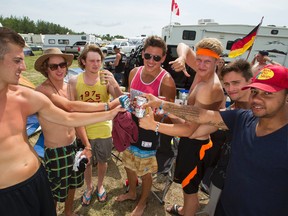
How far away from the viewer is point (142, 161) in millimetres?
3051

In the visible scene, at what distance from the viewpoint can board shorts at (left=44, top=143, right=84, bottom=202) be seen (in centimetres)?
248

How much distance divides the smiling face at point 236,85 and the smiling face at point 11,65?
2.35m

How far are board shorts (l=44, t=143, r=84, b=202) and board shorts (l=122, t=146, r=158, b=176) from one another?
95 centimetres

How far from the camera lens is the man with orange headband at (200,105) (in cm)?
230

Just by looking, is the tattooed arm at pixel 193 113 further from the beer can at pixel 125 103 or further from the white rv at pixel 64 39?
the white rv at pixel 64 39

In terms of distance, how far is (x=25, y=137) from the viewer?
1873 millimetres

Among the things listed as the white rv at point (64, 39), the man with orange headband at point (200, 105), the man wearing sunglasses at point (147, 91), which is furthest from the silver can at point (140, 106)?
the white rv at point (64, 39)

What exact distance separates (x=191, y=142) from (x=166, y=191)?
147cm

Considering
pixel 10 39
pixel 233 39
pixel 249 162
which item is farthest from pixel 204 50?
pixel 233 39

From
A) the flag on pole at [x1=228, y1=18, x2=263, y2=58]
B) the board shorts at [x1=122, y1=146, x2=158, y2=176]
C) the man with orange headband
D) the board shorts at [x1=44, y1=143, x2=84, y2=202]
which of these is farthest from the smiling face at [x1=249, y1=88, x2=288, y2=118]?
the flag on pole at [x1=228, y1=18, x2=263, y2=58]

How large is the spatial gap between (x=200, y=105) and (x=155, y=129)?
24.4 inches

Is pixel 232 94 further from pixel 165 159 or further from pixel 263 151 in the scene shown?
pixel 165 159

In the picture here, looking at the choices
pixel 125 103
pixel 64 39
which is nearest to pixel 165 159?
pixel 125 103

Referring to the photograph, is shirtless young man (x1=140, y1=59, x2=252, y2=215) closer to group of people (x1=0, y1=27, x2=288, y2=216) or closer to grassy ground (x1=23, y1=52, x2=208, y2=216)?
group of people (x1=0, y1=27, x2=288, y2=216)
